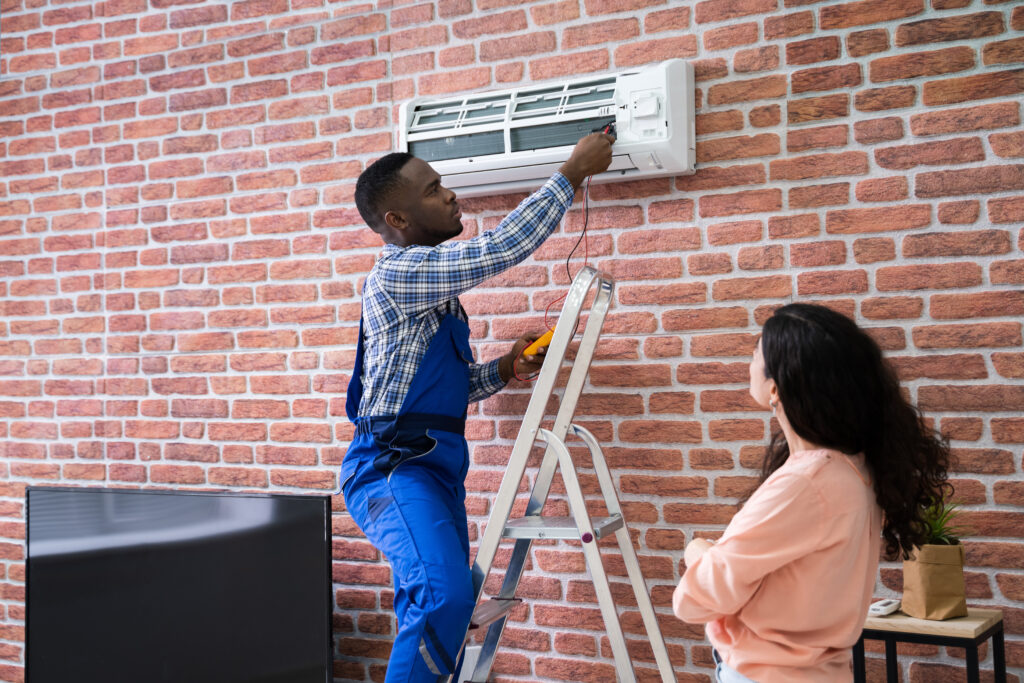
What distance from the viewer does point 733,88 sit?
227cm

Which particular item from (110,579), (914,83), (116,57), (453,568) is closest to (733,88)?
(914,83)

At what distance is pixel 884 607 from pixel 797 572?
0.64 meters

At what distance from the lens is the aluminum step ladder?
6.46 feet

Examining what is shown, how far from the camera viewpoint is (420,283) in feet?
6.98

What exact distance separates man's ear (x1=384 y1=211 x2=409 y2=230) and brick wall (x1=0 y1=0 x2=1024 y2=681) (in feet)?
1.05

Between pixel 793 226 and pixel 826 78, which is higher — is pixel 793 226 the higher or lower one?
the lower one

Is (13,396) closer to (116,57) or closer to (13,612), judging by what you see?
(13,612)

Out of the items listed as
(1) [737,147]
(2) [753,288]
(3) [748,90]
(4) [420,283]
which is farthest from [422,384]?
(3) [748,90]

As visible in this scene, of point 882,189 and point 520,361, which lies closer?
point 882,189

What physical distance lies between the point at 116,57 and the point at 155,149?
0.37 meters

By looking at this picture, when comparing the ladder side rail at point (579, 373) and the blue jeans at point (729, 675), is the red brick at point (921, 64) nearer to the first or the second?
the ladder side rail at point (579, 373)

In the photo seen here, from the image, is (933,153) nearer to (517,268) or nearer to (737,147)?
(737,147)

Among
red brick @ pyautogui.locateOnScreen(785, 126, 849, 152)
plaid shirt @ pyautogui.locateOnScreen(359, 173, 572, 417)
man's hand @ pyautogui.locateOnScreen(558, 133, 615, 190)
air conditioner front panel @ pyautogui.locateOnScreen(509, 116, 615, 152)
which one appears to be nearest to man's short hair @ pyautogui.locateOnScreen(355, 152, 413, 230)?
plaid shirt @ pyautogui.locateOnScreen(359, 173, 572, 417)

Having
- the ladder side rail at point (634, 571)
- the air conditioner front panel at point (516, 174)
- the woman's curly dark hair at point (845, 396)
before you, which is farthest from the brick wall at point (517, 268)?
the woman's curly dark hair at point (845, 396)
